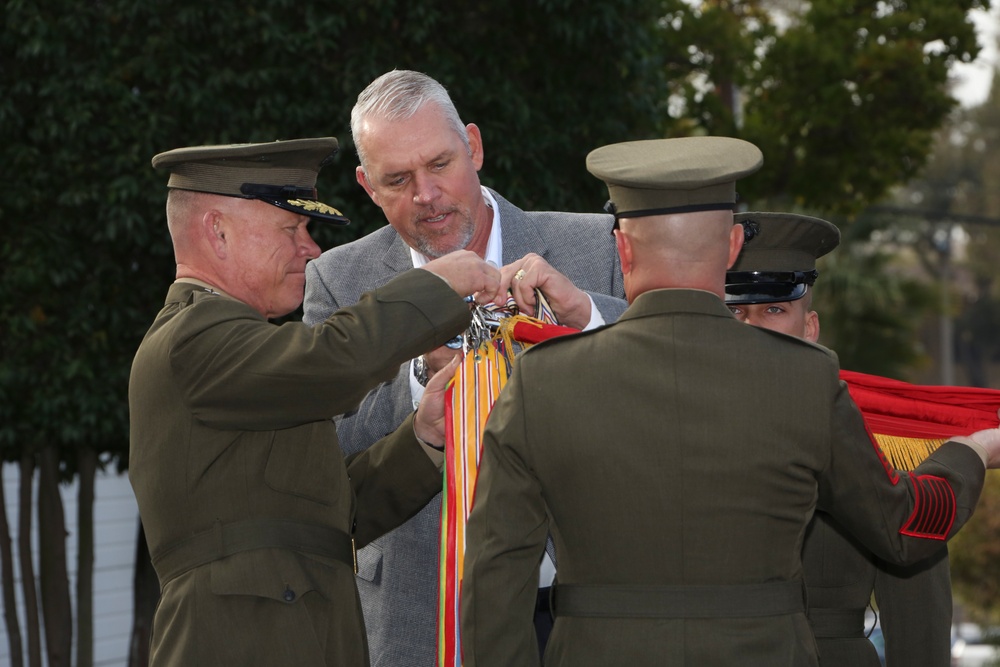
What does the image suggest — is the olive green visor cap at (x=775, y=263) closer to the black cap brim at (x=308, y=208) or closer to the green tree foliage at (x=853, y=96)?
the black cap brim at (x=308, y=208)

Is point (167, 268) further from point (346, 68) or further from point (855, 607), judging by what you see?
point (855, 607)

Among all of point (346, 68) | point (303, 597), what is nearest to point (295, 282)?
point (303, 597)

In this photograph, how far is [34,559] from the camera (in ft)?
30.6

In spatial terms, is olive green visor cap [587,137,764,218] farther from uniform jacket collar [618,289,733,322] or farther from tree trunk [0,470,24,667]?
tree trunk [0,470,24,667]

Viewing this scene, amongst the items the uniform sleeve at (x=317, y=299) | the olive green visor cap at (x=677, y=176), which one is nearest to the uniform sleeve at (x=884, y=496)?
the olive green visor cap at (x=677, y=176)

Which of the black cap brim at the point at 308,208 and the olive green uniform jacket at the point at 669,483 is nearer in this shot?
the olive green uniform jacket at the point at 669,483

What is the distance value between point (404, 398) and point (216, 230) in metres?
0.82

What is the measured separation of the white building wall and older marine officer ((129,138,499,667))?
7.21m

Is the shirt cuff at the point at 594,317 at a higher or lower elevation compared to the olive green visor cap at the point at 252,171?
lower

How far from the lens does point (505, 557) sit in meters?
2.47

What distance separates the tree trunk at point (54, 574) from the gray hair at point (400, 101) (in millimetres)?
5732

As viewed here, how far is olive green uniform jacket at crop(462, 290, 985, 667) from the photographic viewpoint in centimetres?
242

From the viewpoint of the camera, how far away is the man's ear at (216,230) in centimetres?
293

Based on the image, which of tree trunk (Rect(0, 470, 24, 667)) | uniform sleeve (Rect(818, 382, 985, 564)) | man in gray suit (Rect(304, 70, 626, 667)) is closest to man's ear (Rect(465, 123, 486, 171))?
man in gray suit (Rect(304, 70, 626, 667))
